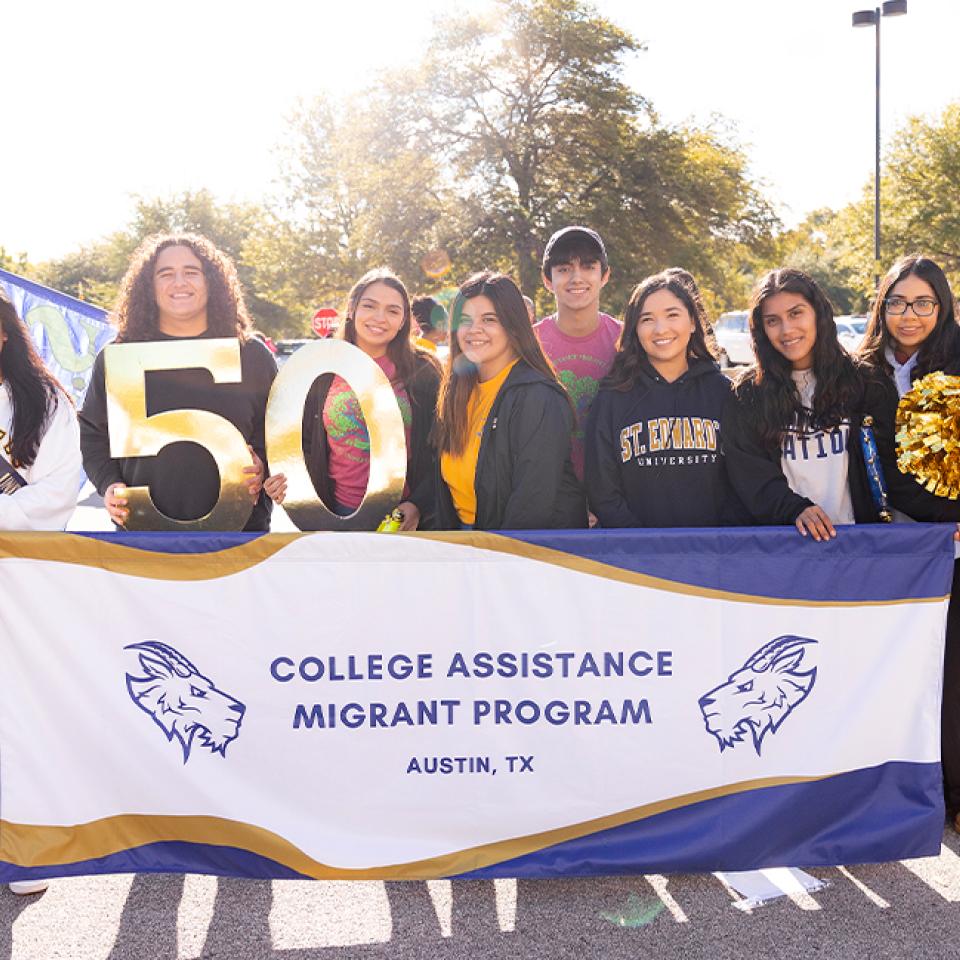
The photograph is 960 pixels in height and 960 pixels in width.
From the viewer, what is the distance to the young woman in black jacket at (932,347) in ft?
11.8

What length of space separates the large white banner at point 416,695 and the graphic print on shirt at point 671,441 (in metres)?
0.47

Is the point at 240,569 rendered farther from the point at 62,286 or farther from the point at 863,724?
the point at 62,286

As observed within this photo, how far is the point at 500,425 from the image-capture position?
3299mm

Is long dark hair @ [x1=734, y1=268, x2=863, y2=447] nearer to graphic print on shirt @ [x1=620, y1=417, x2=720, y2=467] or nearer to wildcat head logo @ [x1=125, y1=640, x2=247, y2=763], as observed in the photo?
graphic print on shirt @ [x1=620, y1=417, x2=720, y2=467]

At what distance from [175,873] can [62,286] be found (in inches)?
2445

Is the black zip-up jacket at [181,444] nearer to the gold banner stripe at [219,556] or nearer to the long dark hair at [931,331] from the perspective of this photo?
the gold banner stripe at [219,556]

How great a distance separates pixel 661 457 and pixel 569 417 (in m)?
0.36

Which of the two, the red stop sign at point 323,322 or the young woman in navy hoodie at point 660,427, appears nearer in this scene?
the young woman in navy hoodie at point 660,427

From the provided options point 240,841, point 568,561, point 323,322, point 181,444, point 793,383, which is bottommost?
point 240,841

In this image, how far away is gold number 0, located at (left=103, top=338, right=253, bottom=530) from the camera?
3328 millimetres

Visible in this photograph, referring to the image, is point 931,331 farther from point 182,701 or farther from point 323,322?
point 323,322

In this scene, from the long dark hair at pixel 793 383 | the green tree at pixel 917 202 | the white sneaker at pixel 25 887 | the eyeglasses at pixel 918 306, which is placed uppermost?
the green tree at pixel 917 202

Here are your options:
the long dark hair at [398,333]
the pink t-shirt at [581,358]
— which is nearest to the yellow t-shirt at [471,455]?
the long dark hair at [398,333]

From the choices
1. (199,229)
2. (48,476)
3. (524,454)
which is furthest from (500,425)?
(199,229)
